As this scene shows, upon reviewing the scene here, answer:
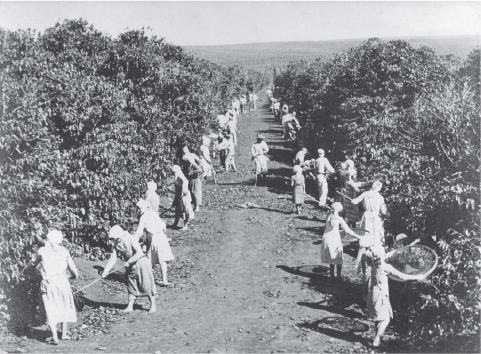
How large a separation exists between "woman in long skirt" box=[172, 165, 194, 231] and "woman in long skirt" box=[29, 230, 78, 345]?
21.5 feet

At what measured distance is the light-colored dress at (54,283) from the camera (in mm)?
8203

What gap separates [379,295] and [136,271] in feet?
14.7

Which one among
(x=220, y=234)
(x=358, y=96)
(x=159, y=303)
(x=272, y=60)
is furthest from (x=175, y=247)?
(x=272, y=60)

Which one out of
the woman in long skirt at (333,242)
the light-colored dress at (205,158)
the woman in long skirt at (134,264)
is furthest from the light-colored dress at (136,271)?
the light-colored dress at (205,158)

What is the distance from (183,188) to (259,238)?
8.84 feet

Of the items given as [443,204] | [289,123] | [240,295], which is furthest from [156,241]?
[289,123]

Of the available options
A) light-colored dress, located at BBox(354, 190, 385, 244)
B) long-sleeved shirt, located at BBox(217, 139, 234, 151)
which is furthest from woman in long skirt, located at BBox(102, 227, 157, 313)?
long-sleeved shirt, located at BBox(217, 139, 234, 151)

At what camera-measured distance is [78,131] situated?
39.5 ft

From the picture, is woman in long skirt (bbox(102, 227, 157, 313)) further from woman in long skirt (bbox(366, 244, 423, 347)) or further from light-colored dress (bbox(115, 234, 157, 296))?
woman in long skirt (bbox(366, 244, 423, 347))

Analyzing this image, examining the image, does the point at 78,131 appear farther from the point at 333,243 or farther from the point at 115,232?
the point at 333,243

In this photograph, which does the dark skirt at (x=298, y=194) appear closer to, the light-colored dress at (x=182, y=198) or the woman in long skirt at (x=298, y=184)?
the woman in long skirt at (x=298, y=184)

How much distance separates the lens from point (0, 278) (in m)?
8.38

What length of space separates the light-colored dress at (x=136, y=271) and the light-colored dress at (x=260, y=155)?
39.0 feet

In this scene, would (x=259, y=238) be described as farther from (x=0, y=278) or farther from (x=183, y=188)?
(x=0, y=278)
